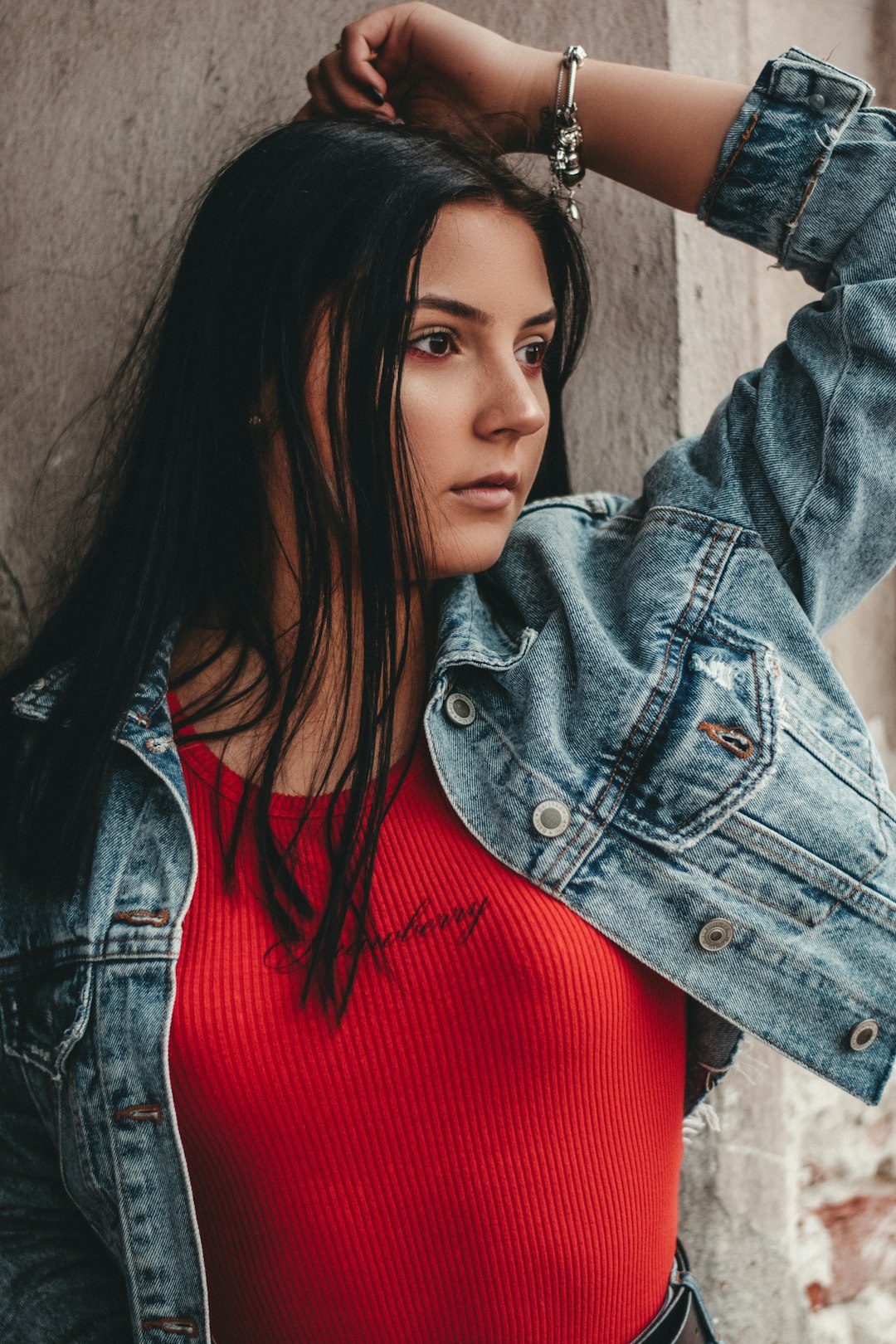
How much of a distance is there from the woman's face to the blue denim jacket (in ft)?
0.44

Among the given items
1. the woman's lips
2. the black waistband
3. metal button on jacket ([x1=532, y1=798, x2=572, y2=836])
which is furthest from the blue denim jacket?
the black waistband

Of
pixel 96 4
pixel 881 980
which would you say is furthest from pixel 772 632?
pixel 96 4

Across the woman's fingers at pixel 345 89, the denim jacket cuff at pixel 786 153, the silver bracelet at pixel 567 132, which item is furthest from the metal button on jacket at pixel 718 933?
the woman's fingers at pixel 345 89

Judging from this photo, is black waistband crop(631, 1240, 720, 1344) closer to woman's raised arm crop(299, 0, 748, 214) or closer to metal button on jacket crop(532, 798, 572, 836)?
metal button on jacket crop(532, 798, 572, 836)

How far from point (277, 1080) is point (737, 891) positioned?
1.72 ft

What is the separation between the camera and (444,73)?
139cm

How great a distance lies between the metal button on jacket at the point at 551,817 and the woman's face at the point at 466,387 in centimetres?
28

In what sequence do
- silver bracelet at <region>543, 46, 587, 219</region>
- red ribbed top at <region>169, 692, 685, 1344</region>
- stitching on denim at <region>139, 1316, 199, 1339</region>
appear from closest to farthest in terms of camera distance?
1. red ribbed top at <region>169, 692, 685, 1344</region>
2. stitching on denim at <region>139, 1316, 199, 1339</region>
3. silver bracelet at <region>543, 46, 587, 219</region>

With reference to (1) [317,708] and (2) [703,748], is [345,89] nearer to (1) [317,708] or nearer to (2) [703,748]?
(1) [317,708]

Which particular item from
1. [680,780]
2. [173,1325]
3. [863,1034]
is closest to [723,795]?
[680,780]

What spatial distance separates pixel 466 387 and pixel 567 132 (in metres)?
0.46

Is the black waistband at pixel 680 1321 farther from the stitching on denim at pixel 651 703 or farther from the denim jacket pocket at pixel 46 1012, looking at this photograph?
the denim jacket pocket at pixel 46 1012

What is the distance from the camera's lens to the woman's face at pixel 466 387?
1125 millimetres

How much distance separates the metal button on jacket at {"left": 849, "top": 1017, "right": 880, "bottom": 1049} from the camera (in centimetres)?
109
